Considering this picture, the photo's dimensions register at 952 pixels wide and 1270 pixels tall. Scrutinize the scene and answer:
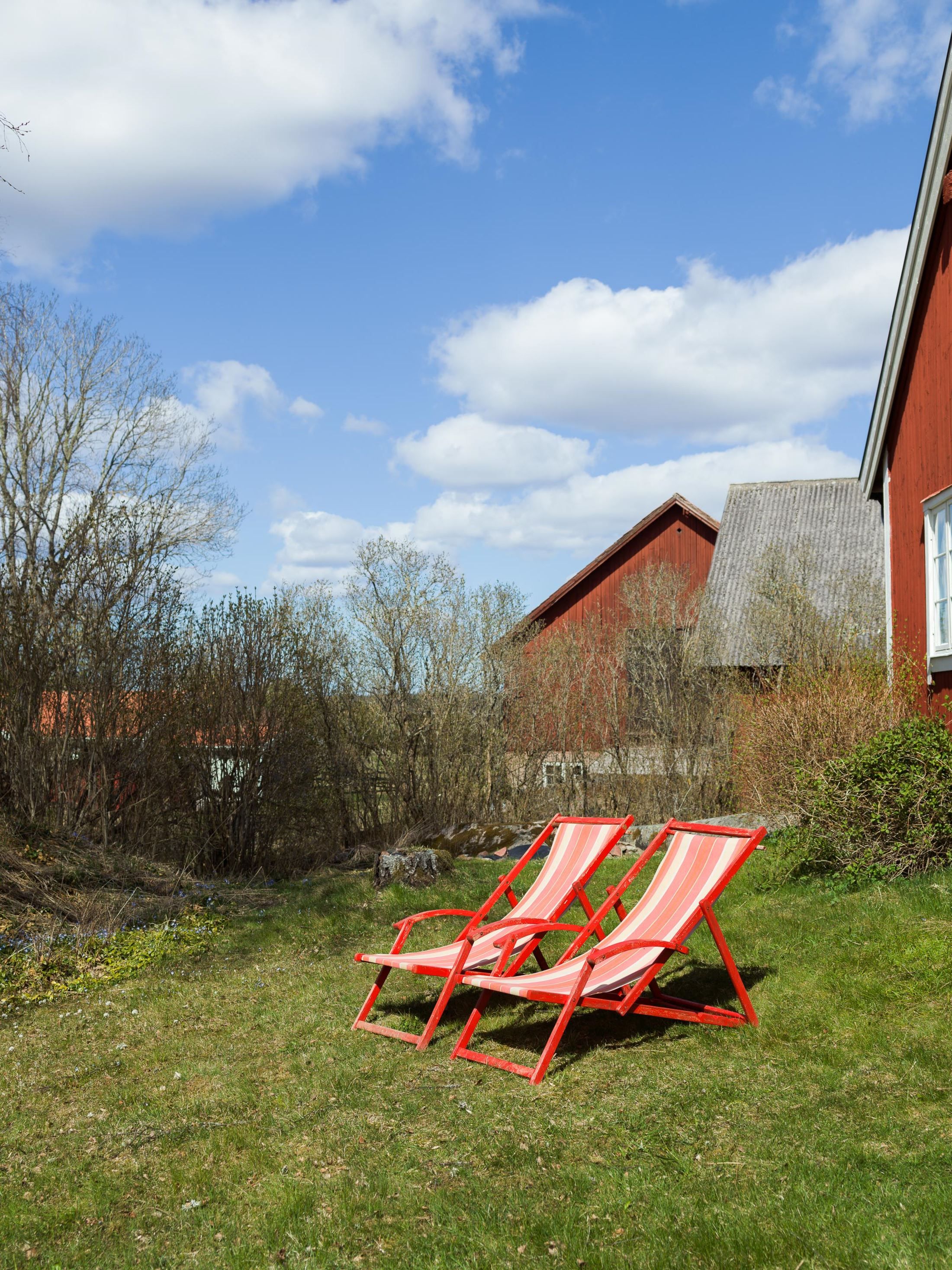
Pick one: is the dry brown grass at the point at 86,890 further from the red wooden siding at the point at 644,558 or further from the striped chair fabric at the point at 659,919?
the red wooden siding at the point at 644,558

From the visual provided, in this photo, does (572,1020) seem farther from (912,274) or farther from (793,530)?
(793,530)

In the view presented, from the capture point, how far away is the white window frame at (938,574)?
934cm

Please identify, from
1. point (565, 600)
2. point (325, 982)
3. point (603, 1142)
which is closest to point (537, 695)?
point (565, 600)

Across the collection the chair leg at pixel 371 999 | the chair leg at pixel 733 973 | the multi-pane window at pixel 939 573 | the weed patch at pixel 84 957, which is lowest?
the weed patch at pixel 84 957

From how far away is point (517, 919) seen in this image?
6129 mm

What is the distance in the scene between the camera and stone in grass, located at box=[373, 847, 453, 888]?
1032 centimetres

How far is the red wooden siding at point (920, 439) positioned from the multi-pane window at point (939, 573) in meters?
0.18

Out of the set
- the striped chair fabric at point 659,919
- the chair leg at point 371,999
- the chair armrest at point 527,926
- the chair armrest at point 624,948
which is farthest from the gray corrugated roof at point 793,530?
the chair armrest at point 624,948

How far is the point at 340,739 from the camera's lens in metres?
14.5

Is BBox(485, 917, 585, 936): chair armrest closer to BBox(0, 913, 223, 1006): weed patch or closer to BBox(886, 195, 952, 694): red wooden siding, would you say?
BBox(0, 913, 223, 1006): weed patch

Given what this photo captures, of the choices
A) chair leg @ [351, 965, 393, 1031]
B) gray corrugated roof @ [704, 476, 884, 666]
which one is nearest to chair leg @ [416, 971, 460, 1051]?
chair leg @ [351, 965, 393, 1031]

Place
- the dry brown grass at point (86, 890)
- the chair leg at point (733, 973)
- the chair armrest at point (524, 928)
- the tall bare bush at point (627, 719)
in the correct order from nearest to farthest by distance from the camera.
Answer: the chair leg at point (733, 973)
the chair armrest at point (524, 928)
the dry brown grass at point (86, 890)
the tall bare bush at point (627, 719)

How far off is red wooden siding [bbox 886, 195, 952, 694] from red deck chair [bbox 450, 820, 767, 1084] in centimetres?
451

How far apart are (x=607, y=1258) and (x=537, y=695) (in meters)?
12.5
